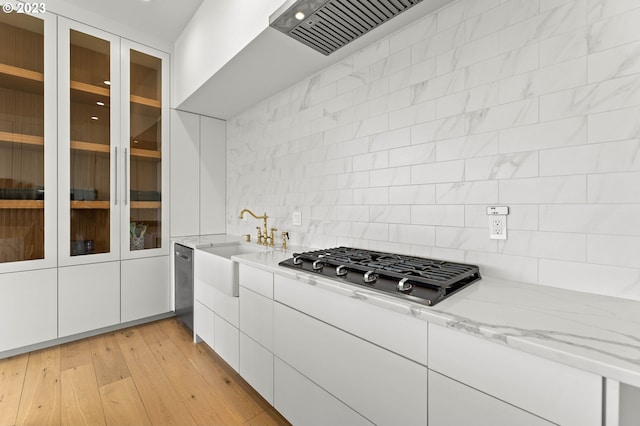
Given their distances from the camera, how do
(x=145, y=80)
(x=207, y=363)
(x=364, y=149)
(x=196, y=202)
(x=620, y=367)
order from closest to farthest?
1. (x=620, y=367)
2. (x=364, y=149)
3. (x=207, y=363)
4. (x=145, y=80)
5. (x=196, y=202)

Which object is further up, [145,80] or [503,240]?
[145,80]

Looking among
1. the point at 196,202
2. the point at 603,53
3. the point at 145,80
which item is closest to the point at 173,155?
the point at 196,202

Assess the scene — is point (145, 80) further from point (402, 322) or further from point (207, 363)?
point (402, 322)

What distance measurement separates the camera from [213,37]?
84.2 inches

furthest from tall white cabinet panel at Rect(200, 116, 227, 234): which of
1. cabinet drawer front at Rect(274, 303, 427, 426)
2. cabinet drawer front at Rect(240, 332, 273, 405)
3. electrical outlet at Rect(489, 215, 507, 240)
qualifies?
electrical outlet at Rect(489, 215, 507, 240)

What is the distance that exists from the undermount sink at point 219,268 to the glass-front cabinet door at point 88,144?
0.96 meters

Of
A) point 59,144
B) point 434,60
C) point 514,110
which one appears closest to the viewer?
point 514,110

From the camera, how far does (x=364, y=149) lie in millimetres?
1857

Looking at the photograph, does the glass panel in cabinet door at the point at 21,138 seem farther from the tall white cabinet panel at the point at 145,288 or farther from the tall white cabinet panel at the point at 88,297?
the tall white cabinet panel at the point at 145,288

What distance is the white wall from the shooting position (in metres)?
1.67

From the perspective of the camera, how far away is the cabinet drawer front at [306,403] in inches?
47.6

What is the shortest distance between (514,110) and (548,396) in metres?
1.09

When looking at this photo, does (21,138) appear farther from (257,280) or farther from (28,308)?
(257,280)

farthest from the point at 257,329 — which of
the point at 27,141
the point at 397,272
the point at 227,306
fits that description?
the point at 27,141
